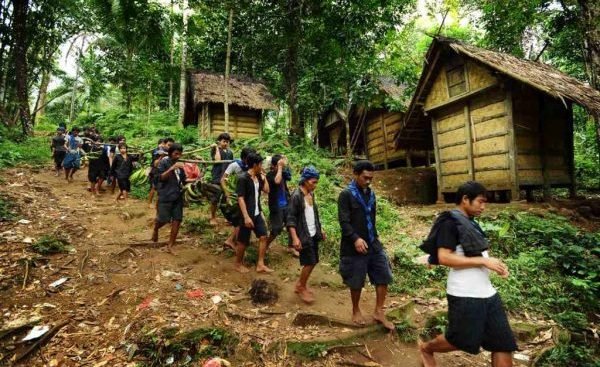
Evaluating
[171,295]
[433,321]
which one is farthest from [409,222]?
[171,295]

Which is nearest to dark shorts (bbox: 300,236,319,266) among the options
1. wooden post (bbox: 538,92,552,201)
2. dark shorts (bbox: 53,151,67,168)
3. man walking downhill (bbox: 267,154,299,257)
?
man walking downhill (bbox: 267,154,299,257)

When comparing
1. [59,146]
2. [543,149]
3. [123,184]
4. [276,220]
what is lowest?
[276,220]

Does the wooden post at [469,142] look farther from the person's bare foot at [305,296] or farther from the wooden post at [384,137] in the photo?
the person's bare foot at [305,296]

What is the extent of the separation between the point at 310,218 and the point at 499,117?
768cm

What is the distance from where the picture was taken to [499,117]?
33.1 ft

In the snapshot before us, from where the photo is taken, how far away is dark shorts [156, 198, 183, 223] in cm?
619

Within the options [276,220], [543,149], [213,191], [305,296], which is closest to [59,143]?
[213,191]

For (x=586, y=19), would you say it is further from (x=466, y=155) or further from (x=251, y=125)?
(x=251, y=125)

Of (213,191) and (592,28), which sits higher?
(592,28)

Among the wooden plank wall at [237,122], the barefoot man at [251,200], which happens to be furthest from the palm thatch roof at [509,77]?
the wooden plank wall at [237,122]

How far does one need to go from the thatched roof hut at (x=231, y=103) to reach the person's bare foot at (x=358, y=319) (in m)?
15.7

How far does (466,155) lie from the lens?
11.2 metres

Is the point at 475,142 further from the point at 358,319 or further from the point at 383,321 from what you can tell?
the point at 358,319

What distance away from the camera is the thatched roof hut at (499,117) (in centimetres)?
971
